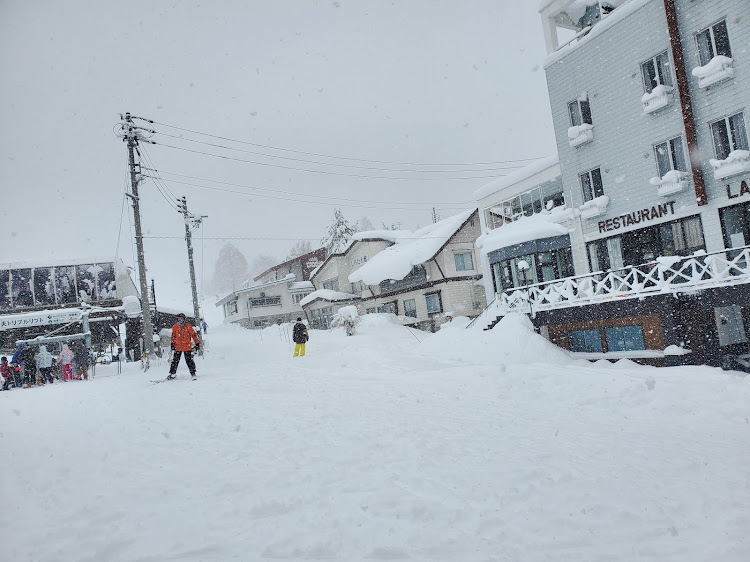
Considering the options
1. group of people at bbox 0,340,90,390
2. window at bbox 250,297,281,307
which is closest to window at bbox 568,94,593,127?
group of people at bbox 0,340,90,390

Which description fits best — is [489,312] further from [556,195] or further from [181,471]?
[181,471]

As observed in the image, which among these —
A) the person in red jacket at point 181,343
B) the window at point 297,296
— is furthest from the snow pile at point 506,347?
the window at point 297,296

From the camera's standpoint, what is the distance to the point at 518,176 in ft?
78.2

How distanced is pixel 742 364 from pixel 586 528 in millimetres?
13380

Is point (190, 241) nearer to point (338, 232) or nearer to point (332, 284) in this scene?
point (332, 284)

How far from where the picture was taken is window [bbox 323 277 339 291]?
145 feet

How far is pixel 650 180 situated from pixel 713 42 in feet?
15.9

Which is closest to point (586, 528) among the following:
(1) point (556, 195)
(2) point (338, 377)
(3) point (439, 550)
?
(3) point (439, 550)

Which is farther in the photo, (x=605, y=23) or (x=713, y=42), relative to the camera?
(x=605, y=23)

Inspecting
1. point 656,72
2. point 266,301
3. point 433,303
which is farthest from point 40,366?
point 266,301

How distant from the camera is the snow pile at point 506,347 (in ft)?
51.9

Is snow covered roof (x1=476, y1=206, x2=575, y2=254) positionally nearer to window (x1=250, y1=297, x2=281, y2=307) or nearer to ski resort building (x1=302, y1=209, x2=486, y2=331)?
ski resort building (x1=302, y1=209, x2=486, y2=331)

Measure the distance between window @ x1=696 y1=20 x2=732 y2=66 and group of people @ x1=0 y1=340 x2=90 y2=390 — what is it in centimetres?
2773

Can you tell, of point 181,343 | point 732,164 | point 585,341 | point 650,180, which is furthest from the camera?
point 585,341
